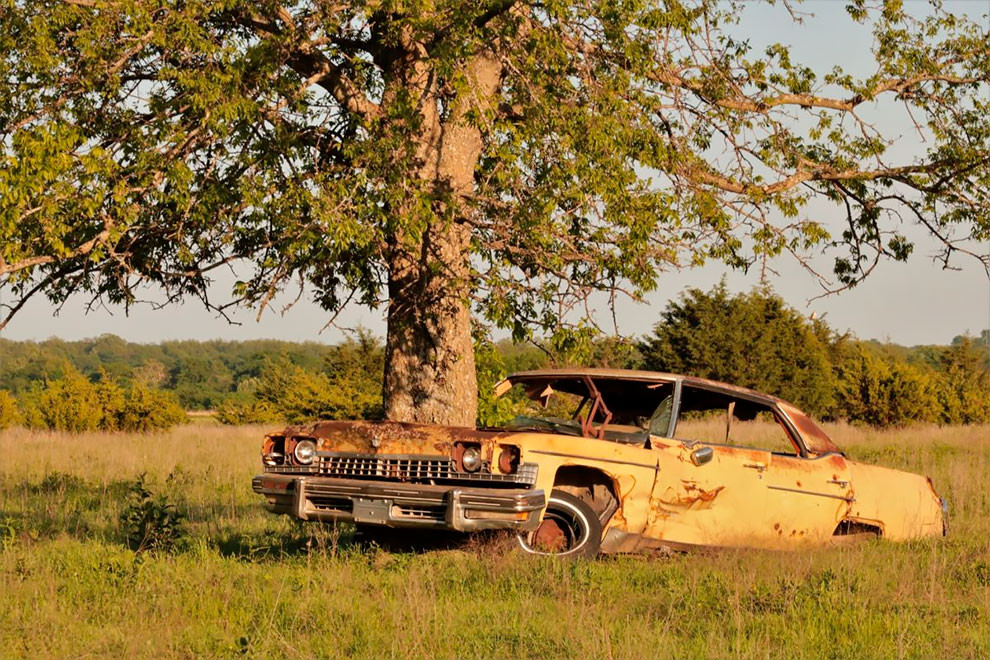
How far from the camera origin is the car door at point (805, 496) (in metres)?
8.85

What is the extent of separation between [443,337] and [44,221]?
12.8ft

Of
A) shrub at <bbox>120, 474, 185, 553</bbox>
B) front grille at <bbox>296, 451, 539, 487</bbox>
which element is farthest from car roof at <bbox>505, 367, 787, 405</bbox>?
shrub at <bbox>120, 474, 185, 553</bbox>

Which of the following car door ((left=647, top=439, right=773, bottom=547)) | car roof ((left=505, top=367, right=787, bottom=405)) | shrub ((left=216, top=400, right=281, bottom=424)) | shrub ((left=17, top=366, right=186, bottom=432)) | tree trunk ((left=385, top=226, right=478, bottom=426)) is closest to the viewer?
car door ((left=647, top=439, right=773, bottom=547))

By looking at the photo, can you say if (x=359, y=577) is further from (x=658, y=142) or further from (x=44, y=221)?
(x=658, y=142)

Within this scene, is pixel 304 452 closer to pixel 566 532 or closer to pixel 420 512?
pixel 420 512

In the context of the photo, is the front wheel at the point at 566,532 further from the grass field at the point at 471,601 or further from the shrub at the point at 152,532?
the shrub at the point at 152,532

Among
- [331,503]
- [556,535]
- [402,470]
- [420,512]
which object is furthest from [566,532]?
[331,503]

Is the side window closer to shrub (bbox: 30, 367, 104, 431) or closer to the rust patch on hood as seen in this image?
the rust patch on hood

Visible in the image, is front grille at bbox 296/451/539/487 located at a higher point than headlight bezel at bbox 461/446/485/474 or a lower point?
lower

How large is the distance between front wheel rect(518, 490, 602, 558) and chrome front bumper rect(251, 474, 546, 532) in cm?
39

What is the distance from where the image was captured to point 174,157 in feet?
35.3

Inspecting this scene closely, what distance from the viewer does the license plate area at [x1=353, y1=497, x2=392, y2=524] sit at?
7759 mm

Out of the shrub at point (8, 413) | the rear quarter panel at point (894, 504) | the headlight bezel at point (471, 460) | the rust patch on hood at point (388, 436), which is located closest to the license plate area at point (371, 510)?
the rust patch on hood at point (388, 436)

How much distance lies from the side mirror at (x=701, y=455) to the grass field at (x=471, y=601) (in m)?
0.67
